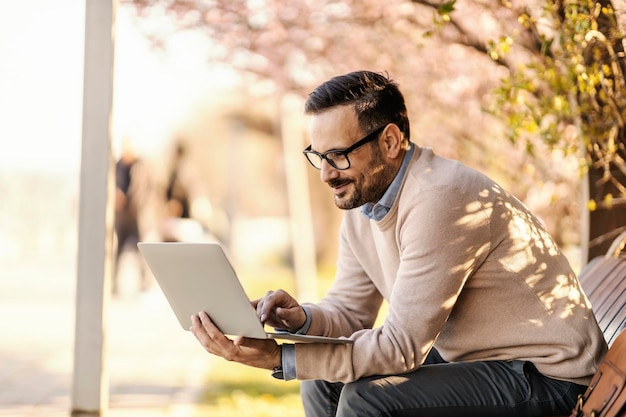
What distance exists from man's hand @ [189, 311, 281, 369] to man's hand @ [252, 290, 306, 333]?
296 millimetres

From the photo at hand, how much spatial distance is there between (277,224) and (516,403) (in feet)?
61.7

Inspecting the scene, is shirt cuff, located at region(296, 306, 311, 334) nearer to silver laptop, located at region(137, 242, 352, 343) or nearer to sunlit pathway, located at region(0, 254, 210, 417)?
silver laptop, located at region(137, 242, 352, 343)

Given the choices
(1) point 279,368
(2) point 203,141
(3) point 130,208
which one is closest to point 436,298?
(1) point 279,368

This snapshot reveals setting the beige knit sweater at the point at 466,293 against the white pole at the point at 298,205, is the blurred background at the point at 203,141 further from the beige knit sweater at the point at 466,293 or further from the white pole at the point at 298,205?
the beige knit sweater at the point at 466,293

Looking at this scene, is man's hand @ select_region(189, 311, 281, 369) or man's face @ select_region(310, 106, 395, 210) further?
man's face @ select_region(310, 106, 395, 210)

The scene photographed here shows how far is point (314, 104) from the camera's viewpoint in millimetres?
2916

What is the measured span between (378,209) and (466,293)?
0.35 m

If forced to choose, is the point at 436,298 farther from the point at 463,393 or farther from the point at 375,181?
the point at 375,181

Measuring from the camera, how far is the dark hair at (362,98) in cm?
290

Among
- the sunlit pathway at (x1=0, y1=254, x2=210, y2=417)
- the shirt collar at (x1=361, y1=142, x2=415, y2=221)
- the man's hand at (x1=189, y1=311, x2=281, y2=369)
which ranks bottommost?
the sunlit pathway at (x1=0, y1=254, x2=210, y2=417)

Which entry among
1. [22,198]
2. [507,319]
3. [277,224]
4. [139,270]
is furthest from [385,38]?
[22,198]

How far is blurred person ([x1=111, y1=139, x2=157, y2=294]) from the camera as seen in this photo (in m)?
12.5

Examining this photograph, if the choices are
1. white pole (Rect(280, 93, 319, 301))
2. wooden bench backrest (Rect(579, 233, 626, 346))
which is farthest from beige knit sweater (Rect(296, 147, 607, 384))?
white pole (Rect(280, 93, 319, 301))

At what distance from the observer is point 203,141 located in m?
21.9
